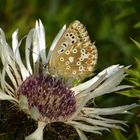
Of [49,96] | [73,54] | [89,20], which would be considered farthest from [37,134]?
[89,20]

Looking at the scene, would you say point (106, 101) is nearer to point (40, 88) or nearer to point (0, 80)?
point (40, 88)

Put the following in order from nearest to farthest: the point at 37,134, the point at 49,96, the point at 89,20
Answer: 1. the point at 37,134
2. the point at 49,96
3. the point at 89,20

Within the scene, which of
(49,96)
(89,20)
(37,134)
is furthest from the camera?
(89,20)

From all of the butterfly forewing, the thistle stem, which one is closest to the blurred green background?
the butterfly forewing

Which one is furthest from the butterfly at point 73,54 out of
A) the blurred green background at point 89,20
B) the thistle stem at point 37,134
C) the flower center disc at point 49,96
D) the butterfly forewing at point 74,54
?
the blurred green background at point 89,20

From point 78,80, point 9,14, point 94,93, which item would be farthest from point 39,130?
point 9,14

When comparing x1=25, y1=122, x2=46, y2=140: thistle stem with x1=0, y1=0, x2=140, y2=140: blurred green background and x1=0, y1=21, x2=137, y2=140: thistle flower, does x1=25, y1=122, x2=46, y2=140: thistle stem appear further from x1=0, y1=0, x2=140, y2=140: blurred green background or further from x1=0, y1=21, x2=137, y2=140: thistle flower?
x1=0, y1=0, x2=140, y2=140: blurred green background

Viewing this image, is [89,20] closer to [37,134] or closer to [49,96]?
[49,96]

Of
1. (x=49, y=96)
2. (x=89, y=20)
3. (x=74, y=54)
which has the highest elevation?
(x=89, y=20)
